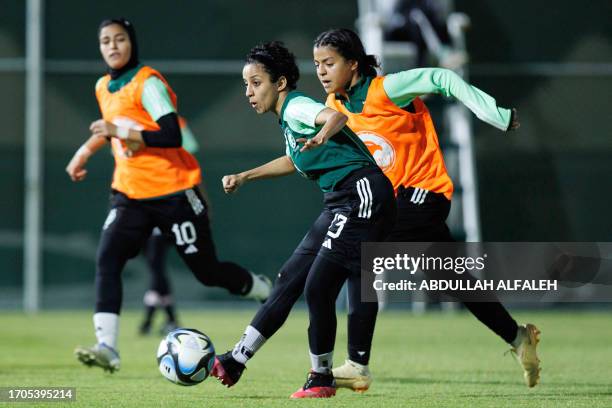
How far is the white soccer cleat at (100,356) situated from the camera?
20.0 feet

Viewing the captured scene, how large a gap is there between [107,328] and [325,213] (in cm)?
168

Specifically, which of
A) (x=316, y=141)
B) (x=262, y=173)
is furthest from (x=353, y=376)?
(x=316, y=141)

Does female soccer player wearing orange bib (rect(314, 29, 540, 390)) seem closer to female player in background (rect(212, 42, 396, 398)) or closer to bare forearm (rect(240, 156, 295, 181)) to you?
female player in background (rect(212, 42, 396, 398))

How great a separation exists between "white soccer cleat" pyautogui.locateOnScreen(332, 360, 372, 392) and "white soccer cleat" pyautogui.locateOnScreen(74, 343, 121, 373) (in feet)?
4.95

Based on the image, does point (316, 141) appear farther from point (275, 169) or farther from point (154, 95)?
point (154, 95)

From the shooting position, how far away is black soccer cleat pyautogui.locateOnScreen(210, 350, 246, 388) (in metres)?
5.21

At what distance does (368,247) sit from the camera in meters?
5.09

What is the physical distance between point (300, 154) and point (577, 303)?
9178 mm

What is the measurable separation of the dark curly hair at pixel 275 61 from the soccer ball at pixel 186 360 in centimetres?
127

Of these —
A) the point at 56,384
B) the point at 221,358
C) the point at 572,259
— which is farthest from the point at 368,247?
the point at 572,259

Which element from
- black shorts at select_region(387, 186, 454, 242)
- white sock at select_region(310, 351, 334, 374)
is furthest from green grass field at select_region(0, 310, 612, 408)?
black shorts at select_region(387, 186, 454, 242)

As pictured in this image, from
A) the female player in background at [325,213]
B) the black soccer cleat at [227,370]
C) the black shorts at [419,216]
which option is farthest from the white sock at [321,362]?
the black shorts at [419,216]

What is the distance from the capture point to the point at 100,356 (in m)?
6.15

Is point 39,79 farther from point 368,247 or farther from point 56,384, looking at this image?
point 368,247
